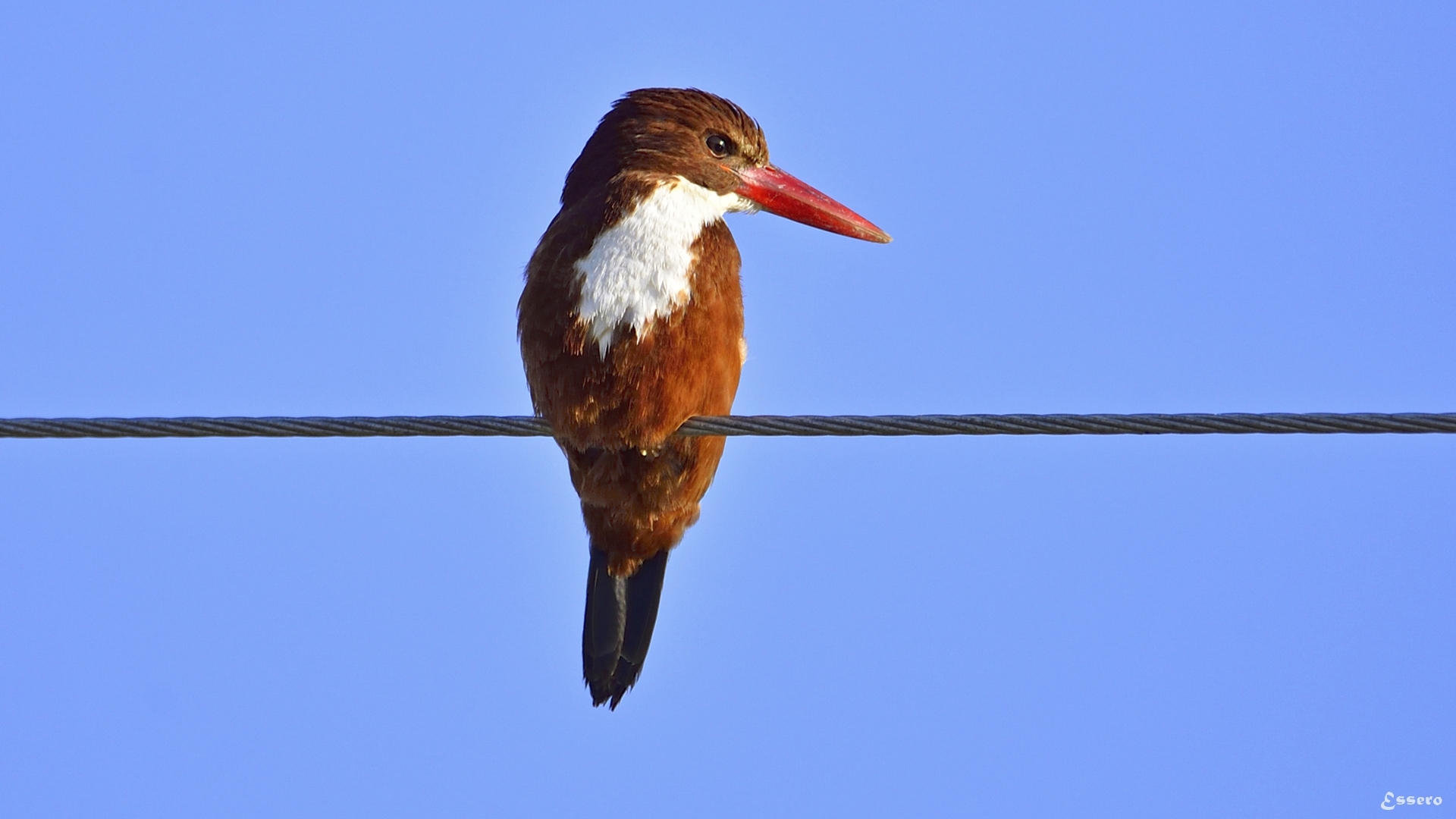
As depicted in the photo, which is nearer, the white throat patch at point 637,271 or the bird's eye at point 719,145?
the white throat patch at point 637,271

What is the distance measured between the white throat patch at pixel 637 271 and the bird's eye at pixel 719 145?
16.0 inches

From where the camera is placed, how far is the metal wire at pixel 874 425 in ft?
9.84

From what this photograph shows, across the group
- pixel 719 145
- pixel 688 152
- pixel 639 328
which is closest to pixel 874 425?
pixel 639 328

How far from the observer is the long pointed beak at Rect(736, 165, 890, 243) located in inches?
177

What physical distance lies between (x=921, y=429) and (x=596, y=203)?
1.27m

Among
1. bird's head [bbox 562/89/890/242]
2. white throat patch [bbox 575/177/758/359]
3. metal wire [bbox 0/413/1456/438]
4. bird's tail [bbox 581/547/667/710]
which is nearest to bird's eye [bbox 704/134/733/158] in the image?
bird's head [bbox 562/89/890/242]

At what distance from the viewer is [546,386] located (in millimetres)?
3852

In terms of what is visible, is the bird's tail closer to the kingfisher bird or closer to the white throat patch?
the kingfisher bird

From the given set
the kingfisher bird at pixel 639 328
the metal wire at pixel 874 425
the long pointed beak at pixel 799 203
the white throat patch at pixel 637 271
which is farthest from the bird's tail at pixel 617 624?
the metal wire at pixel 874 425

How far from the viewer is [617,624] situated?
4535 mm

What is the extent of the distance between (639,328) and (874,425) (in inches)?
33.4

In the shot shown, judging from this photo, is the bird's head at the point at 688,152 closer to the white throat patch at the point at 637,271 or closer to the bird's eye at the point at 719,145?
the bird's eye at the point at 719,145

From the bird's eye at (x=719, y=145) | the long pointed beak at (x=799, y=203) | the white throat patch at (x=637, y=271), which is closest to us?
the white throat patch at (x=637, y=271)

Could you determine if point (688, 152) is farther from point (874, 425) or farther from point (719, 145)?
point (874, 425)
